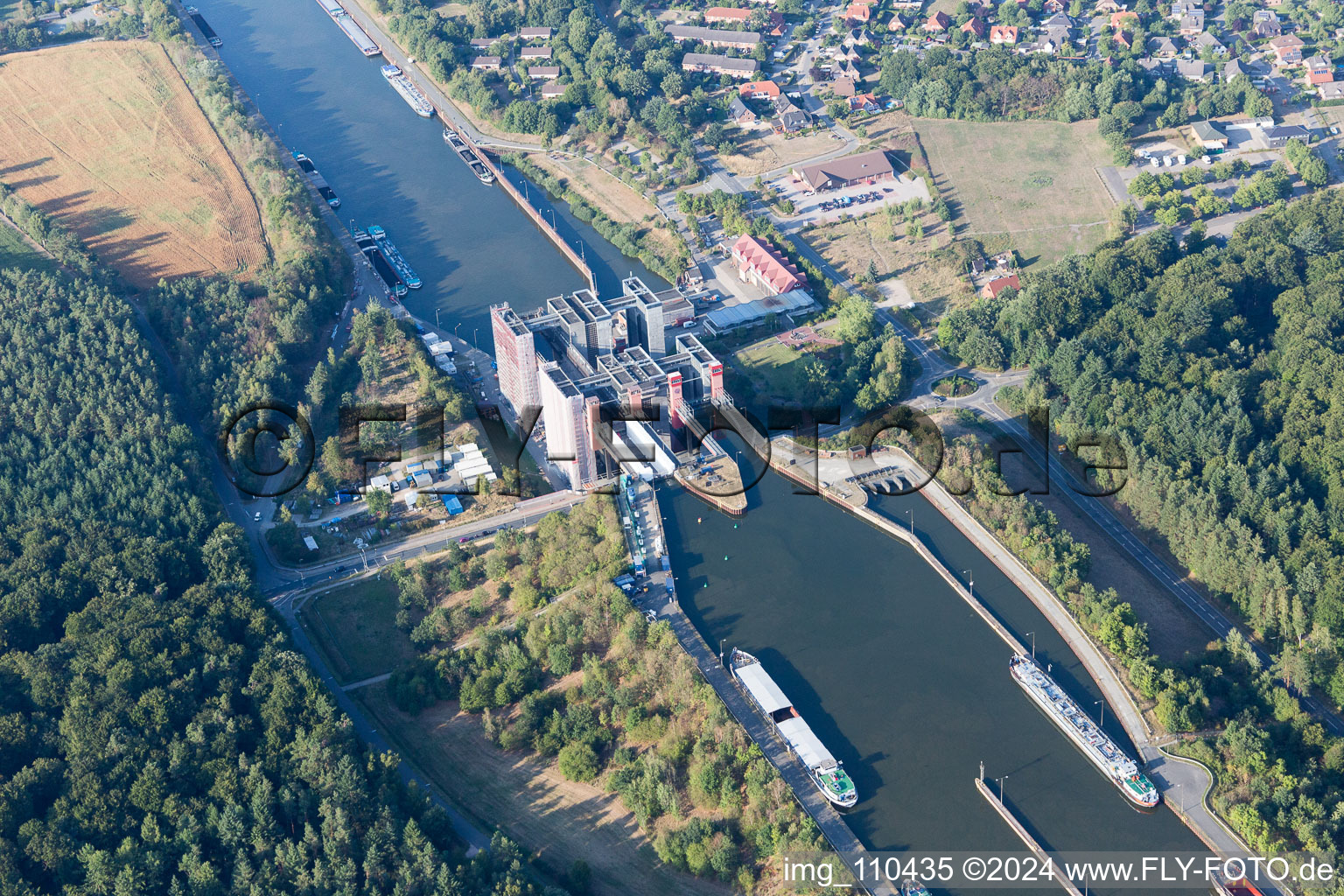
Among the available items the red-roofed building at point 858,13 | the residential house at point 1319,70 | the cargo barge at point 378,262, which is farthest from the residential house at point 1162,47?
the cargo barge at point 378,262

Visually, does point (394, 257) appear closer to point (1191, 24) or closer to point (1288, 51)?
point (1191, 24)

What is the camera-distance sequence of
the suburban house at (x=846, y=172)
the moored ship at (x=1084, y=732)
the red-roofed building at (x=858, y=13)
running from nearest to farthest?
the moored ship at (x=1084, y=732) → the suburban house at (x=846, y=172) → the red-roofed building at (x=858, y=13)

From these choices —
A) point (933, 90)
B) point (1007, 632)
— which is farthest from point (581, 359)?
point (933, 90)

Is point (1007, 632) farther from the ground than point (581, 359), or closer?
closer

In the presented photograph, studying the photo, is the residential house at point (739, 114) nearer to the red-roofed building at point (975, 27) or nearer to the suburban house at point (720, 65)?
the suburban house at point (720, 65)

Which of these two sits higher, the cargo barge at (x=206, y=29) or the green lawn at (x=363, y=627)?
the cargo barge at (x=206, y=29)

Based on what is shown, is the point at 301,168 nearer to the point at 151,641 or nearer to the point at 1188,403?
the point at 151,641

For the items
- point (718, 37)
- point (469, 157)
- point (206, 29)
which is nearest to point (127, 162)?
point (469, 157)
